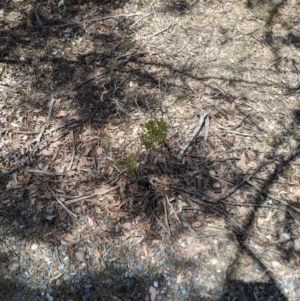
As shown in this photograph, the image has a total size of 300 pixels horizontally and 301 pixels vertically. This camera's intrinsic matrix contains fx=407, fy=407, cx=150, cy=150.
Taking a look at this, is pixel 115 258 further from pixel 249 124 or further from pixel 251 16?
pixel 251 16

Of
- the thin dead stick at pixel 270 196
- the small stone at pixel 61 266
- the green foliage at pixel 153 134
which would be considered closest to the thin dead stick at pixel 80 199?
the small stone at pixel 61 266

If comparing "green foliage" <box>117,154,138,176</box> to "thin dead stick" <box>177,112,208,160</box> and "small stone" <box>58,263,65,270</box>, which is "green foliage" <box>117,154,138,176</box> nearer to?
"thin dead stick" <box>177,112,208,160</box>

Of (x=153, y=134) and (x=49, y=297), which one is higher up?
(x=153, y=134)

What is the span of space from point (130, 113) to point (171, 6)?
1.75 meters

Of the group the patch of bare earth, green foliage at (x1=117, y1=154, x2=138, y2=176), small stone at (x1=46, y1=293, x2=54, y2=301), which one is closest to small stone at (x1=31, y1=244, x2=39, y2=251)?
the patch of bare earth

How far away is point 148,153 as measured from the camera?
362cm

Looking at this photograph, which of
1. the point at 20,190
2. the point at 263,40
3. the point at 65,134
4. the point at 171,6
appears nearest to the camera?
the point at 20,190

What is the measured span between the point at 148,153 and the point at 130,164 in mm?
198

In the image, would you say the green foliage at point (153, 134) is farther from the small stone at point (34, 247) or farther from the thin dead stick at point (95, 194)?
the small stone at point (34, 247)

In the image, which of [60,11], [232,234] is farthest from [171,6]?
[232,234]

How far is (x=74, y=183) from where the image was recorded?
11.4 ft

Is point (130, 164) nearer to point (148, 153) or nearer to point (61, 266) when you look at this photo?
point (148, 153)

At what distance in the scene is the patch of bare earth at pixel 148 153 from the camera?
10.1 feet

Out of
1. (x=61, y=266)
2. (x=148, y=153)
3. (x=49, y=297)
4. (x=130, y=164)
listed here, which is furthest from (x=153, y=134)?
(x=49, y=297)
